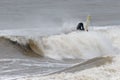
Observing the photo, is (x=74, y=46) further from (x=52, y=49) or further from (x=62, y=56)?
(x=62, y=56)

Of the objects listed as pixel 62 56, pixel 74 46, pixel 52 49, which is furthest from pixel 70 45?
pixel 62 56

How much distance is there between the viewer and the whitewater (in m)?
11.7

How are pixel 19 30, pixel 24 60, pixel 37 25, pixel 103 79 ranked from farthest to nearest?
1. pixel 37 25
2. pixel 19 30
3. pixel 24 60
4. pixel 103 79

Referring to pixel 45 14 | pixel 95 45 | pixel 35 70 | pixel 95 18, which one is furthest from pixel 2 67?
pixel 45 14

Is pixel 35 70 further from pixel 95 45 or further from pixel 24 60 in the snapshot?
pixel 95 45

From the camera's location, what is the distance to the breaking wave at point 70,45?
795 inches

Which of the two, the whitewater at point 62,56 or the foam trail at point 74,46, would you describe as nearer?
the whitewater at point 62,56

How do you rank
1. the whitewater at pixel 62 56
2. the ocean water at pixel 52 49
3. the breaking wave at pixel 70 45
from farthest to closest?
the breaking wave at pixel 70 45 < the ocean water at pixel 52 49 < the whitewater at pixel 62 56

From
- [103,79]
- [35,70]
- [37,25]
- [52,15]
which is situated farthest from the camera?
[52,15]

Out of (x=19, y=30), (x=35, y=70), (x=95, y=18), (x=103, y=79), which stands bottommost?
(x=103, y=79)

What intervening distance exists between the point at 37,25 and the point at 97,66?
2318cm

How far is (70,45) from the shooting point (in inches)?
845

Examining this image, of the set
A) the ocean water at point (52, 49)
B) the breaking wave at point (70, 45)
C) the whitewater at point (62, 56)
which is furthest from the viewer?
the breaking wave at point (70, 45)

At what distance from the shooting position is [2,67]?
51.6 feet
